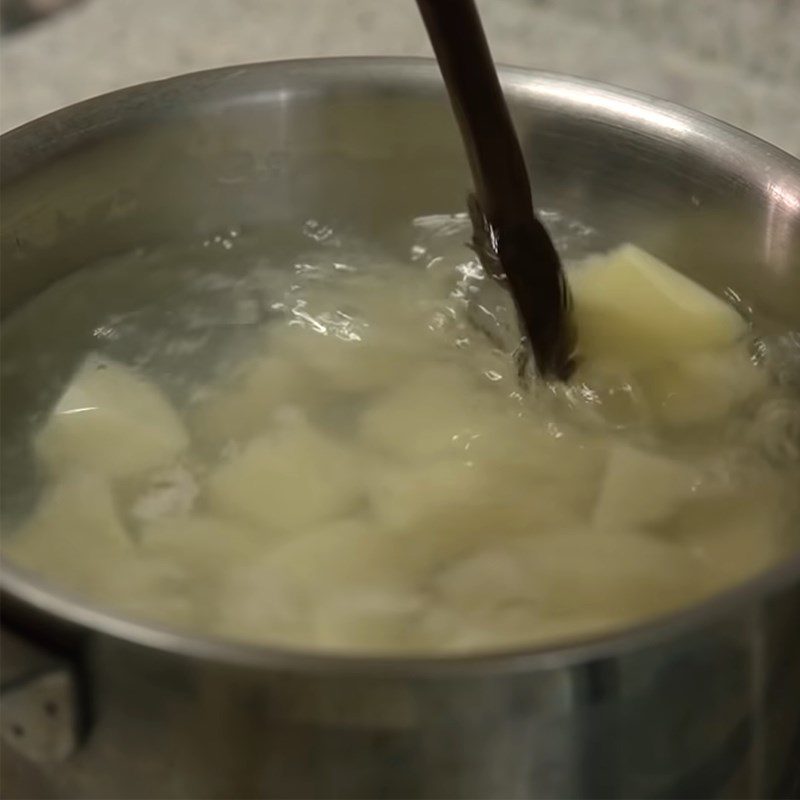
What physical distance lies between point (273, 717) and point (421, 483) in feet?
0.64

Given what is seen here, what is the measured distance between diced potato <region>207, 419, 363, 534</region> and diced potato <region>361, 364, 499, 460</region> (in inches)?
0.9

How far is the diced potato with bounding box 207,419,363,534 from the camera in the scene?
51 cm

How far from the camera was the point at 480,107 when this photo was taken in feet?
1.73

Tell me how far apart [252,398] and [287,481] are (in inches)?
3.1

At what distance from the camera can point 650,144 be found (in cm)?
60

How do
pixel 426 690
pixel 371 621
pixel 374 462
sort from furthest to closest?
pixel 374 462, pixel 371 621, pixel 426 690

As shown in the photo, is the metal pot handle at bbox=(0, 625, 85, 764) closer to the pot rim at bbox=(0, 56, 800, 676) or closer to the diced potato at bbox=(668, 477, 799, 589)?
the pot rim at bbox=(0, 56, 800, 676)

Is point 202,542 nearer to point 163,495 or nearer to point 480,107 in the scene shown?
point 163,495

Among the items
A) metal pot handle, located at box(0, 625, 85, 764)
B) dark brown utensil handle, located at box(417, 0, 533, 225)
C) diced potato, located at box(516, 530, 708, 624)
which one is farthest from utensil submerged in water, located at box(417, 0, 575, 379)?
metal pot handle, located at box(0, 625, 85, 764)

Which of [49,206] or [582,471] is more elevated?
[49,206]

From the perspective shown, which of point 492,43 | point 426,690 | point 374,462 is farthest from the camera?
point 492,43

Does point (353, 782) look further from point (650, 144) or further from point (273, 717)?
point (650, 144)

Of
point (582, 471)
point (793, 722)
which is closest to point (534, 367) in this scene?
point (582, 471)

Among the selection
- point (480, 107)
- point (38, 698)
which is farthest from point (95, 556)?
point (480, 107)
